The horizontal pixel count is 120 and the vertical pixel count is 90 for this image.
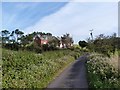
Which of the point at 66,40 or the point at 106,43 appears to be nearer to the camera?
the point at 106,43

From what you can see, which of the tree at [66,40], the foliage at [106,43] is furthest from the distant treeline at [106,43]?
the tree at [66,40]

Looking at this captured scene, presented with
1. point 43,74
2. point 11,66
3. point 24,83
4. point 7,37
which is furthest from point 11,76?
point 7,37

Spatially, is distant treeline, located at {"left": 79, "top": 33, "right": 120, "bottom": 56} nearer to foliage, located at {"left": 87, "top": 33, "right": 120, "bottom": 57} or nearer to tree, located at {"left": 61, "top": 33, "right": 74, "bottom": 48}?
foliage, located at {"left": 87, "top": 33, "right": 120, "bottom": 57}

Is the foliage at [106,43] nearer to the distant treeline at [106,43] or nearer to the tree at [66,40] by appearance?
the distant treeline at [106,43]

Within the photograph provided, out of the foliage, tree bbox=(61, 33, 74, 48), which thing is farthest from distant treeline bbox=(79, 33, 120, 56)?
tree bbox=(61, 33, 74, 48)

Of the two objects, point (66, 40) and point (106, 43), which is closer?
point (106, 43)

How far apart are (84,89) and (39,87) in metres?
2.41

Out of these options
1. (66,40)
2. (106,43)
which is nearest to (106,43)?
(106,43)

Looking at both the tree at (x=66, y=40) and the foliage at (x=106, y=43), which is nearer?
the foliage at (x=106, y=43)

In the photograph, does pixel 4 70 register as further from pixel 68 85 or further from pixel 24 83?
pixel 68 85

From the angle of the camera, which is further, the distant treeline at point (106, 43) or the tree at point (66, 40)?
the tree at point (66, 40)

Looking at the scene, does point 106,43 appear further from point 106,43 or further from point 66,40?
point 66,40

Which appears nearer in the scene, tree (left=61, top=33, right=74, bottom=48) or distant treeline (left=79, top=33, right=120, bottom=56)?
distant treeline (left=79, top=33, right=120, bottom=56)

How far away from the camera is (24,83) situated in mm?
13695
